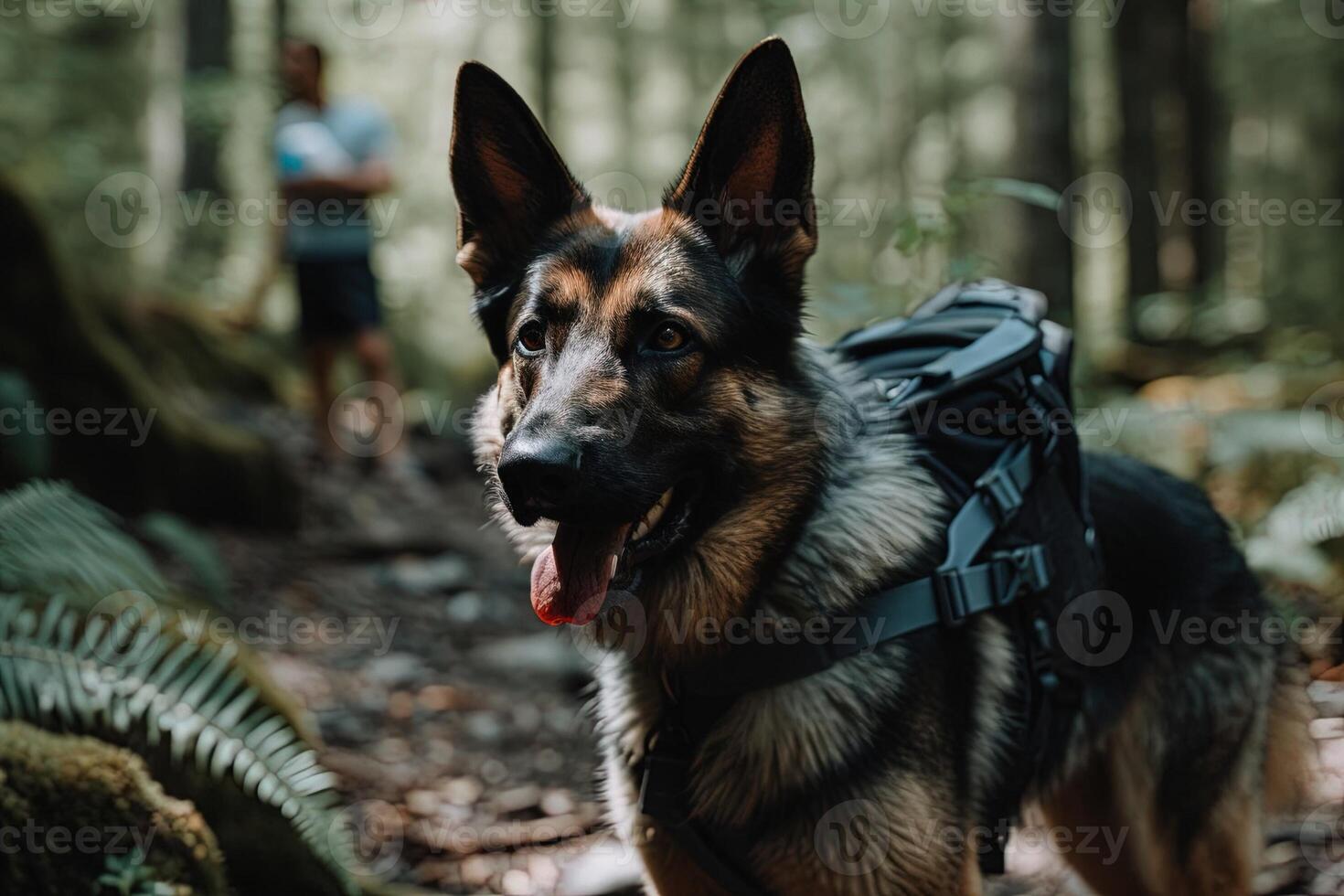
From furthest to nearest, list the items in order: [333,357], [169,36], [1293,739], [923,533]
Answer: [169,36] < [333,357] < [1293,739] < [923,533]

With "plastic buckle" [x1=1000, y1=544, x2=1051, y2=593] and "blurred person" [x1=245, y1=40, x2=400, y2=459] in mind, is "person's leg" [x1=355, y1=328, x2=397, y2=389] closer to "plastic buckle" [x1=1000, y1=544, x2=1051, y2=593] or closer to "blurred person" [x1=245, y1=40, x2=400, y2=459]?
"blurred person" [x1=245, y1=40, x2=400, y2=459]

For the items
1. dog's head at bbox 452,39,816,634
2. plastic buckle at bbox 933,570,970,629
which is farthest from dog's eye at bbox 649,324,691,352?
plastic buckle at bbox 933,570,970,629

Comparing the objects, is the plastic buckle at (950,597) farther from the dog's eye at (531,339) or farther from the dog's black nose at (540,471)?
the dog's eye at (531,339)

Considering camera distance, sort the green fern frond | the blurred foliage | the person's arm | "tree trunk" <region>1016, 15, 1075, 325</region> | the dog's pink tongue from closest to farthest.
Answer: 1. the dog's pink tongue
2. the green fern frond
3. "tree trunk" <region>1016, 15, 1075, 325</region>
4. the blurred foliage
5. the person's arm

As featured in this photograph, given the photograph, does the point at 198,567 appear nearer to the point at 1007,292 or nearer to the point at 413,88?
the point at 1007,292

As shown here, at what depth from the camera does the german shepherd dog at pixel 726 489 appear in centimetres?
242

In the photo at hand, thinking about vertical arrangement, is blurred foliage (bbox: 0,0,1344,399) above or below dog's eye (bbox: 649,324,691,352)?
above

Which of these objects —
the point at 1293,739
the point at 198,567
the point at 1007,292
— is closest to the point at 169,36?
the point at 198,567

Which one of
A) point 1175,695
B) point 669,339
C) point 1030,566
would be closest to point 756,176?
point 669,339

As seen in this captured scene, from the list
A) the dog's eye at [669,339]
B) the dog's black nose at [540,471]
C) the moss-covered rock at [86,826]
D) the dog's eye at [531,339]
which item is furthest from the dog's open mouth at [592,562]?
the moss-covered rock at [86,826]

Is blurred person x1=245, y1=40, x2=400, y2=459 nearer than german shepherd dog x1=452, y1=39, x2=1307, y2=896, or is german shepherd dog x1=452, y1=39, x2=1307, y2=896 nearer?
german shepherd dog x1=452, y1=39, x2=1307, y2=896

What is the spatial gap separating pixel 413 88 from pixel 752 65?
2432 cm

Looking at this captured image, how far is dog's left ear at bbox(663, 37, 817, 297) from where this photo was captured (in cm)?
254

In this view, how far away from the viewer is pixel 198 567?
5.26 metres
